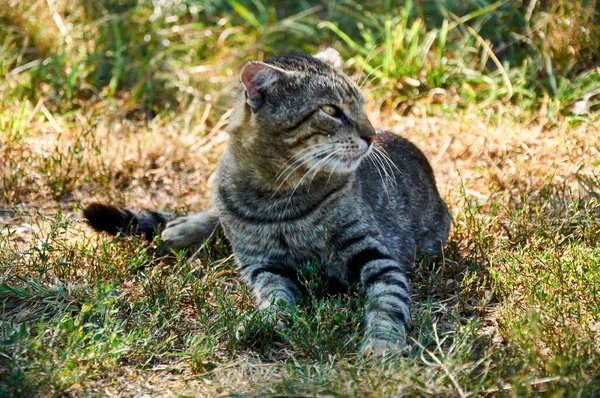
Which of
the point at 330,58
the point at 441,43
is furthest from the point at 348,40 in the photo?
the point at 330,58

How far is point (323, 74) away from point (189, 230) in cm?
133

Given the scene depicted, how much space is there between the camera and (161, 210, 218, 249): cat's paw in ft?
14.7

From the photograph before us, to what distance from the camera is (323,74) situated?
12.6ft

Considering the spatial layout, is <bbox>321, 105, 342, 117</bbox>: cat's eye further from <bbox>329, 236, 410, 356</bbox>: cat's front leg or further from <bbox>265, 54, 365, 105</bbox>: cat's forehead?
<bbox>329, 236, 410, 356</bbox>: cat's front leg

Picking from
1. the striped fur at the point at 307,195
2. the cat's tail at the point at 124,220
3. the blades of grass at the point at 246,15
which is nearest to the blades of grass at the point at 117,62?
the blades of grass at the point at 246,15

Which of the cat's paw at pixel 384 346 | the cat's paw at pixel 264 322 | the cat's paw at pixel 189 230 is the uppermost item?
the cat's paw at pixel 384 346

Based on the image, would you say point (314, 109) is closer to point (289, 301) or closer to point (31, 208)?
point (289, 301)

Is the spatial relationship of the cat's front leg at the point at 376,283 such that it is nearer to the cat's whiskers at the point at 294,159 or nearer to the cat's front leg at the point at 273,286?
the cat's front leg at the point at 273,286

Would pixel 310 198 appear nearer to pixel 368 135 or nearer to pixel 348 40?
pixel 368 135

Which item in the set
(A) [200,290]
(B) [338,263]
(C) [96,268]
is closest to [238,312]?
(A) [200,290]

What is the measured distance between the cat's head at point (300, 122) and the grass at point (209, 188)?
589 millimetres

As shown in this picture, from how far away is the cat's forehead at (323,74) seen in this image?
12.4 feet

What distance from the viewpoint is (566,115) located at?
5828 millimetres

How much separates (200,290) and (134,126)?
8.75 feet
